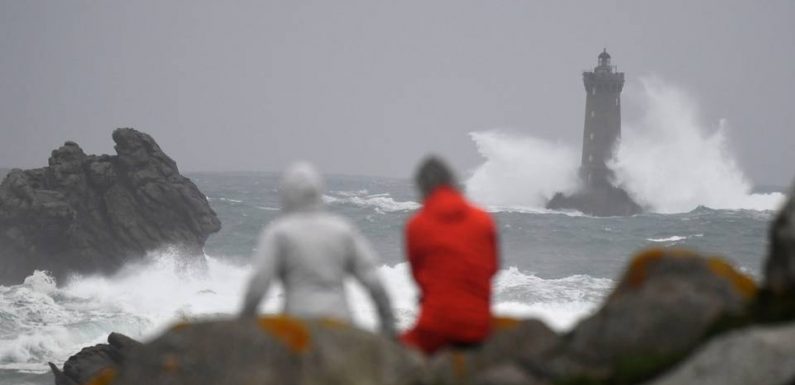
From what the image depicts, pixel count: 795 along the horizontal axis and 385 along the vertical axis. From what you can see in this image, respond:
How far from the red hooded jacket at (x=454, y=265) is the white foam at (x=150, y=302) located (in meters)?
29.4

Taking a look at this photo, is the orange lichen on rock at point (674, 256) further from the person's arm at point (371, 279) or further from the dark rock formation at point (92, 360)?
the dark rock formation at point (92, 360)

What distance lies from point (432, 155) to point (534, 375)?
1.50 m

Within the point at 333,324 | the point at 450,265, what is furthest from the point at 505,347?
the point at 333,324

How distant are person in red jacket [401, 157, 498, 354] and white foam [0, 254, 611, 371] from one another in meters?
29.4

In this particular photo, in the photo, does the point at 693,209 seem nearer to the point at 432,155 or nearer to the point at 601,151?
the point at 601,151

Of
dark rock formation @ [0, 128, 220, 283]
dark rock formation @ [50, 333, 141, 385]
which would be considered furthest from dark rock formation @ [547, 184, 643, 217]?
dark rock formation @ [50, 333, 141, 385]

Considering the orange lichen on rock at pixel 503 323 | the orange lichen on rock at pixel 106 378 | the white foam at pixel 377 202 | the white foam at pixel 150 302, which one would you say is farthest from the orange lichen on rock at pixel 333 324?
the white foam at pixel 377 202

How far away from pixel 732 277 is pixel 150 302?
4644 centimetres

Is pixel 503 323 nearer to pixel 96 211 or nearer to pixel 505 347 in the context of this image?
pixel 505 347

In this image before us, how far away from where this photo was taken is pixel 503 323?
798cm

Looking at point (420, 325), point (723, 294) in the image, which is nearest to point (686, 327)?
point (723, 294)

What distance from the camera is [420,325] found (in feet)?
25.9

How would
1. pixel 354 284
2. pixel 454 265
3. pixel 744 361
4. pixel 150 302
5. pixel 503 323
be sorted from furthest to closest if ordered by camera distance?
pixel 150 302 < pixel 354 284 < pixel 503 323 < pixel 454 265 < pixel 744 361

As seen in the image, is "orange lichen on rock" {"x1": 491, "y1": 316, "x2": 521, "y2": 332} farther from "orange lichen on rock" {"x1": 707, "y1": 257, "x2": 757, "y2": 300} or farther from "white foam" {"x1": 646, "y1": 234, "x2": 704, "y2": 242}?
"white foam" {"x1": 646, "y1": 234, "x2": 704, "y2": 242}
